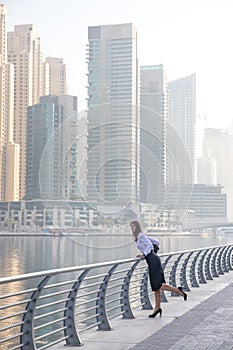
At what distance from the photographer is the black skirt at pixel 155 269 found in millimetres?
12242

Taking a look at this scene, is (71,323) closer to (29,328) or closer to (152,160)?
(29,328)

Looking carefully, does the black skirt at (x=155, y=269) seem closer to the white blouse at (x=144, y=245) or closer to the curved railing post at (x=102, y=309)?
the white blouse at (x=144, y=245)

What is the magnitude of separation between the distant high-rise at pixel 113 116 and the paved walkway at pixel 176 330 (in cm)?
7526

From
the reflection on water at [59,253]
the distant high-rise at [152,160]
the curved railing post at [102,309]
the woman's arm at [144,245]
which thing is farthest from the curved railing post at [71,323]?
the distant high-rise at [152,160]

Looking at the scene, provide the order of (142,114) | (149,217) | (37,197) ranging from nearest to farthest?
(149,217)
(142,114)
(37,197)

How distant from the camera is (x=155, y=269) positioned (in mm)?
12305

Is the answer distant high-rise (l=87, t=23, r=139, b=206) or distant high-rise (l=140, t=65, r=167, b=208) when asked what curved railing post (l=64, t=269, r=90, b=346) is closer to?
distant high-rise (l=87, t=23, r=139, b=206)

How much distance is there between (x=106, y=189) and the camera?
91.4m

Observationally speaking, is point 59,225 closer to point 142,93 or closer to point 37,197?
point 142,93

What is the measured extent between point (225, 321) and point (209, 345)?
8.41ft

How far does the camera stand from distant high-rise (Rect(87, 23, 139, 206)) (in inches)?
3629

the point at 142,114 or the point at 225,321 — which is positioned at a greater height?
the point at 142,114

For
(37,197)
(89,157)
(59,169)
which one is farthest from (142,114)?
(37,197)

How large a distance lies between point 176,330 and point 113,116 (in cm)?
10182
